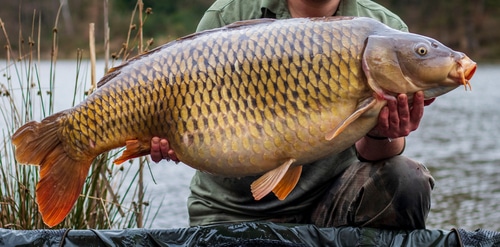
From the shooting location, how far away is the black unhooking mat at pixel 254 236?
6.54ft

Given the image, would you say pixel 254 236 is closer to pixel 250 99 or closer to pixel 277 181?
pixel 277 181

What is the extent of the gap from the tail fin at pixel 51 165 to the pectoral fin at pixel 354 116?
0.53 meters

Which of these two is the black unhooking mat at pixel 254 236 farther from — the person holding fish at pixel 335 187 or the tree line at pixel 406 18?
the tree line at pixel 406 18

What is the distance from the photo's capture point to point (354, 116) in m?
1.70

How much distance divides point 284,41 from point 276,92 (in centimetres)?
11

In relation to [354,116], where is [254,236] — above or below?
below

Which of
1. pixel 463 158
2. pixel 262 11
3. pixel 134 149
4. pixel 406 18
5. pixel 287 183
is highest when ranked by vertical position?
pixel 262 11

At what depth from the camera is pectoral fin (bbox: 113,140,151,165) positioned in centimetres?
184

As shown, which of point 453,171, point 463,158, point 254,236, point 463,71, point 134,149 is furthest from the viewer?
point 463,158

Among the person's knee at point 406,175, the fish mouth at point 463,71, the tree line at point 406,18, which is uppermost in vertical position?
the fish mouth at point 463,71

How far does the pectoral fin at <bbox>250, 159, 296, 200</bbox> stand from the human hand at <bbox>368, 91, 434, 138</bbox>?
21cm

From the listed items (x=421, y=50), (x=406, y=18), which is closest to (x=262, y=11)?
(x=421, y=50)

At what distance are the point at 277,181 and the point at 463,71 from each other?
1.43 ft

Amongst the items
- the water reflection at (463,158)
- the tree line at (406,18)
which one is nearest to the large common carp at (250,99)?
the water reflection at (463,158)
